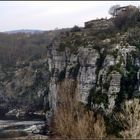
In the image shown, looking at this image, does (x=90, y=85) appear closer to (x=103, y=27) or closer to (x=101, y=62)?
(x=101, y=62)

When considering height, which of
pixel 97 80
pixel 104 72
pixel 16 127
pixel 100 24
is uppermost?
pixel 100 24

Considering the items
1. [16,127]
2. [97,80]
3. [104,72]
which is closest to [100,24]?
[16,127]

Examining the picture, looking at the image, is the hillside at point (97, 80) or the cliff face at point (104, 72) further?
the cliff face at point (104, 72)

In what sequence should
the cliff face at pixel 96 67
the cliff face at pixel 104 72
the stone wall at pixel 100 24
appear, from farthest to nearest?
the stone wall at pixel 100 24 < the cliff face at pixel 96 67 < the cliff face at pixel 104 72

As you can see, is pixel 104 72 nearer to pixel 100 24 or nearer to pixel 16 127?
pixel 16 127

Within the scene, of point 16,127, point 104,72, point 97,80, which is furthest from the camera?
point 16,127

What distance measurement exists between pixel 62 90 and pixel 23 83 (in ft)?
198

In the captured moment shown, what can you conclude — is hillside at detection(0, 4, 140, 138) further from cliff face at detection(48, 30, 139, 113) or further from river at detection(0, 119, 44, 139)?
river at detection(0, 119, 44, 139)

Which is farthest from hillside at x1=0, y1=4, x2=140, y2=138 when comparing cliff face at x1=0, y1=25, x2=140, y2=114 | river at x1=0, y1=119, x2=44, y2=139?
river at x1=0, y1=119, x2=44, y2=139

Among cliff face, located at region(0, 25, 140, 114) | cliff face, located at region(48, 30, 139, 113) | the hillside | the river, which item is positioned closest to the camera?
the hillside

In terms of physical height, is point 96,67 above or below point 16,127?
above

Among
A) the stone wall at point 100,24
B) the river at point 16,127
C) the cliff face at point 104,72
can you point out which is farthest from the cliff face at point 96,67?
the river at point 16,127

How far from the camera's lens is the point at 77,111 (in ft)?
174

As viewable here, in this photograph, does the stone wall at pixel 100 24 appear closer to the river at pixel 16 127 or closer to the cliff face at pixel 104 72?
the cliff face at pixel 104 72
